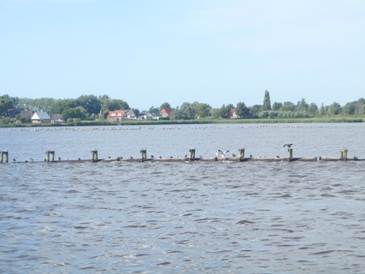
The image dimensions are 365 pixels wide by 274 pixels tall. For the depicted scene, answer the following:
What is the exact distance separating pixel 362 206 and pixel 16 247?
14463 mm

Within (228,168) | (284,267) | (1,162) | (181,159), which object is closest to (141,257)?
(284,267)

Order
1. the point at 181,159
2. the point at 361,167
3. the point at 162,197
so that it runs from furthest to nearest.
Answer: the point at 181,159, the point at 361,167, the point at 162,197

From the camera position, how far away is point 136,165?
55.6 meters

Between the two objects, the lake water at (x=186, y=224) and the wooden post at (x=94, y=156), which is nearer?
the lake water at (x=186, y=224)

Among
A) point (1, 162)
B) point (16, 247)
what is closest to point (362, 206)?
point (16, 247)

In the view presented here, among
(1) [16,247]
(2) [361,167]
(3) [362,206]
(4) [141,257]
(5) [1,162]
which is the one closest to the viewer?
(4) [141,257]

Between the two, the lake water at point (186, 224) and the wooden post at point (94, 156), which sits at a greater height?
the wooden post at point (94, 156)

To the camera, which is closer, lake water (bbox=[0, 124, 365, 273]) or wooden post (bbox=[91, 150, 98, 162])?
lake water (bbox=[0, 124, 365, 273])

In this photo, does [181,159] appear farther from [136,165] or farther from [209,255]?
[209,255]

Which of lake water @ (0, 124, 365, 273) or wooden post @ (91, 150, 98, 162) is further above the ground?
wooden post @ (91, 150, 98, 162)

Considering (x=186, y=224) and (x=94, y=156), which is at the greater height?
(x=94, y=156)

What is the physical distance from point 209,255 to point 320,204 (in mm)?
10671

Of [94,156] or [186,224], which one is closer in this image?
[186,224]

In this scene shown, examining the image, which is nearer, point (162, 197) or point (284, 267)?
point (284, 267)
